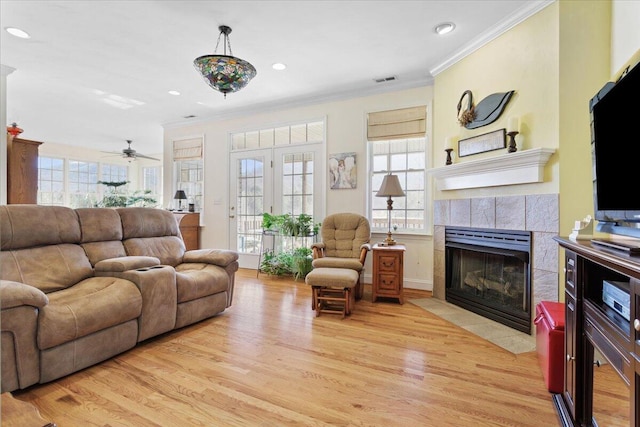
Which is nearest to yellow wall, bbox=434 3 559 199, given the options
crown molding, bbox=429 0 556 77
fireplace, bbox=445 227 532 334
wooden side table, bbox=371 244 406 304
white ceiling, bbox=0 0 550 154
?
crown molding, bbox=429 0 556 77

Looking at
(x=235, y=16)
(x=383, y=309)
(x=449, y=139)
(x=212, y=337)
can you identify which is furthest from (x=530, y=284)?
(x=235, y=16)

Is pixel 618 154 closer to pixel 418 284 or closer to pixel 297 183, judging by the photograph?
pixel 418 284

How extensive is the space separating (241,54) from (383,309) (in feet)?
10.6

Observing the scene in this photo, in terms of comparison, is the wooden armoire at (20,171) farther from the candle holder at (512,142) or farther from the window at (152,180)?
the window at (152,180)

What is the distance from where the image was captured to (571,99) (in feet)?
8.15

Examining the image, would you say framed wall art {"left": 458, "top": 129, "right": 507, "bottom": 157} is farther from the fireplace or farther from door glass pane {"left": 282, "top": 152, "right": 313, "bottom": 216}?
door glass pane {"left": 282, "top": 152, "right": 313, "bottom": 216}

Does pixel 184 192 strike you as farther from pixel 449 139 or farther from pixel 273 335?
pixel 449 139

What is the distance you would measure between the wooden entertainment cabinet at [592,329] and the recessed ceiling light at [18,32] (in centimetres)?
475

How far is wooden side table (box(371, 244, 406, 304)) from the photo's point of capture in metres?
3.57

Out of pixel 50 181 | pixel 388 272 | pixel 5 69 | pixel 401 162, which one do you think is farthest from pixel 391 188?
pixel 50 181

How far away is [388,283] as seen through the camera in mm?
3607

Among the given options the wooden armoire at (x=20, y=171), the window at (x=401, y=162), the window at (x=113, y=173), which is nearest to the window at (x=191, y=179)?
the wooden armoire at (x=20, y=171)

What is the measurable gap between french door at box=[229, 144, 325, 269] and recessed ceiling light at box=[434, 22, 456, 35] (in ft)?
7.36

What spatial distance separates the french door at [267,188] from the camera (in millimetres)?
4949
